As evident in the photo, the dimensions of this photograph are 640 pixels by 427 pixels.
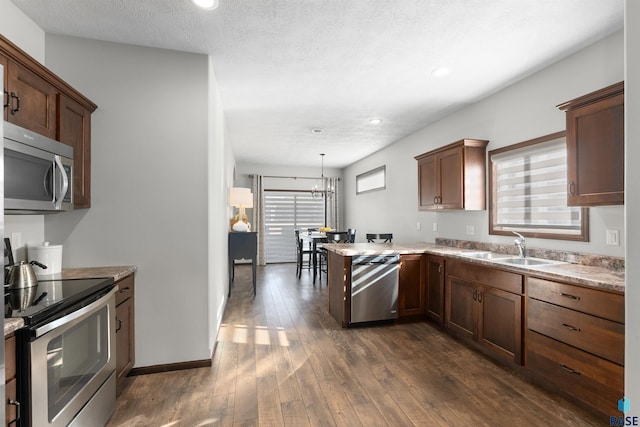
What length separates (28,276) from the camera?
68.0 inches

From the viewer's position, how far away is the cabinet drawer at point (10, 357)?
1195 millimetres

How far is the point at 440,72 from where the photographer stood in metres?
2.89

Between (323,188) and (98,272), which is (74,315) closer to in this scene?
(98,272)

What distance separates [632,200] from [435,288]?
2712 mm

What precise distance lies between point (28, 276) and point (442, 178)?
3784 mm

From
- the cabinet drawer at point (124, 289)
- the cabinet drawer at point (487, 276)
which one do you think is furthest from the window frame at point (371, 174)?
the cabinet drawer at point (124, 289)

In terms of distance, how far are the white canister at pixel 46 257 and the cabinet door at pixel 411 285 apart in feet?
10.3

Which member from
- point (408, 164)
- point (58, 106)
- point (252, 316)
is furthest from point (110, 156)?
point (408, 164)

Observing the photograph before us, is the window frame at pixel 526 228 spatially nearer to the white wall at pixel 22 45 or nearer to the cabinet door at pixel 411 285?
the cabinet door at pixel 411 285

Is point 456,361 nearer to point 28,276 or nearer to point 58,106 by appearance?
point 28,276

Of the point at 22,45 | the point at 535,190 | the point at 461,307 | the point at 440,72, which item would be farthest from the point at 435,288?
the point at 22,45

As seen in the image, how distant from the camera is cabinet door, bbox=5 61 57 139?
5.41ft

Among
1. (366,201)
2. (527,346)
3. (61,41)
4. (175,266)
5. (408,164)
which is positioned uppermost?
(61,41)

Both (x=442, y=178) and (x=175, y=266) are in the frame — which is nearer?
(x=175, y=266)
